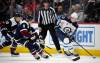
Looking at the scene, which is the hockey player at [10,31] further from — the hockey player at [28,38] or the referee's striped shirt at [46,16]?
the referee's striped shirt at [46,16]

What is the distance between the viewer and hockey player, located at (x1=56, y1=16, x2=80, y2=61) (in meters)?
5.19

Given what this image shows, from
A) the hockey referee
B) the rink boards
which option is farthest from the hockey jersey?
the rink boards

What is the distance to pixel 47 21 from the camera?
5.27 m

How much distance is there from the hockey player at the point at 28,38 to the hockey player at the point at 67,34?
39 cm

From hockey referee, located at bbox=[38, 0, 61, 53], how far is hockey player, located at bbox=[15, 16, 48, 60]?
17 centimetres

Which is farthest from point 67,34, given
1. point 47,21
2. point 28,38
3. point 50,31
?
point 28,38

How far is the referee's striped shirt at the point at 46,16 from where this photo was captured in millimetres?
5227

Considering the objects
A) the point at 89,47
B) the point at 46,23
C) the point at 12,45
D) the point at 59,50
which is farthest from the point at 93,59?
the point at 12,45

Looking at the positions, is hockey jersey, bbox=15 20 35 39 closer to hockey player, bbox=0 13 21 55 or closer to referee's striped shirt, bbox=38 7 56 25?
hockey player, bbox=0 13 21 55

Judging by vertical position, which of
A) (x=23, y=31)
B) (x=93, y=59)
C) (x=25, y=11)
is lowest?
(x=93, y=59)

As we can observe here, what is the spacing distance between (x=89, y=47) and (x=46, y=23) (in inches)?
31.0

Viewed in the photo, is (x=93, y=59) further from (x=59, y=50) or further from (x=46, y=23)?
(x=46, y=23)

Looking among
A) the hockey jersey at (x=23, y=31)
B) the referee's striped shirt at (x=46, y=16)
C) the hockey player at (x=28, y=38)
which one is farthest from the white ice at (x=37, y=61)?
the referee's striped shirt at (x=46, y=16)

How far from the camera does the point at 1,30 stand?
540 centimetres
